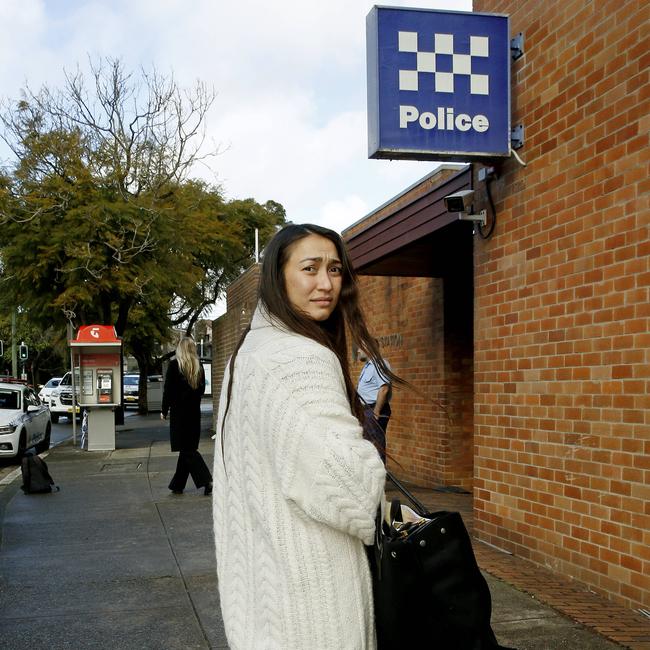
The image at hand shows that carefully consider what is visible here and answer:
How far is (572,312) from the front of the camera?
18.0 feet

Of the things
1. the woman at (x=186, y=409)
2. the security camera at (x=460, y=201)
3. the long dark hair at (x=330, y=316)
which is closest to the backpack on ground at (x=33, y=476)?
the woman at (x=186, y=409)

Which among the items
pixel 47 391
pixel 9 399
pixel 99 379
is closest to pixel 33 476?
pixel 9 399

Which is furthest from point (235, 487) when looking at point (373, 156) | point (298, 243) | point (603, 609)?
point (373, 156)

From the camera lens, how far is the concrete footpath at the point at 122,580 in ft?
15.1

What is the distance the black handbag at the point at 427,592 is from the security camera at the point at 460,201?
526 centimetres

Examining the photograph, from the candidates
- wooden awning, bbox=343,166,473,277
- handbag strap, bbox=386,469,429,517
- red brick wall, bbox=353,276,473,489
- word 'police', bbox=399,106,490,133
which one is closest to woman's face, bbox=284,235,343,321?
handbag strap, bbox=386,469,429,517

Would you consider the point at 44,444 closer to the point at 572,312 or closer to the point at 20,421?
the point at 20,421

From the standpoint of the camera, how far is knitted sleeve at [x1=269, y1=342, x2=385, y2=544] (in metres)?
1.71

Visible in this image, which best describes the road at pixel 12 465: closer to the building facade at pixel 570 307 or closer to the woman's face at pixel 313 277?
the building facade at pixel 570 307

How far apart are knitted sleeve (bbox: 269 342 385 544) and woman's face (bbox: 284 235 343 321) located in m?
0.26

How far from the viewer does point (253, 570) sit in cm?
184

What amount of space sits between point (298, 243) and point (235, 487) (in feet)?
2.00

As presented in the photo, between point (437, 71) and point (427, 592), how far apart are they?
4993mm

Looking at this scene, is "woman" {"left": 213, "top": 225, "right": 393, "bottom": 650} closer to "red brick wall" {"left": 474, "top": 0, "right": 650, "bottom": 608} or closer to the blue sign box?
"red brick wall" {"left": 474, "top": 0, "right": 650, "bottom": 608}
